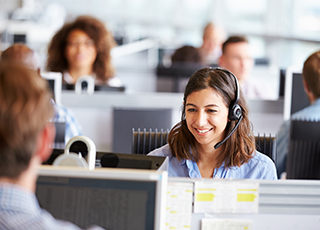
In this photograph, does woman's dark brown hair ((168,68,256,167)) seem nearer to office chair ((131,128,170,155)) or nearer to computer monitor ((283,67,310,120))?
office chair ((131,128,170,155))

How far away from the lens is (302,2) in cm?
680

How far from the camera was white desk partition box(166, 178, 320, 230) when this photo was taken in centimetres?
105

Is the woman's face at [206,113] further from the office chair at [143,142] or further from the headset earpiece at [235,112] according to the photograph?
the office chair at [143,142]

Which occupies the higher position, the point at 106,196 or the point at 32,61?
the point at 32,61

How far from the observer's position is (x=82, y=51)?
10.8ft

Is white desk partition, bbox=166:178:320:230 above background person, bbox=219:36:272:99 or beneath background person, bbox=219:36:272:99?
beneath

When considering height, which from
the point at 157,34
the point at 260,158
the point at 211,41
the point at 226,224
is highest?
the point at 157,34

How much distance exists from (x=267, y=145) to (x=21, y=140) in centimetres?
116

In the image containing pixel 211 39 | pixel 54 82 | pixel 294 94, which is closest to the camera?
pixel 54 82

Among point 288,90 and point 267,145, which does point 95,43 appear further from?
point 267,145

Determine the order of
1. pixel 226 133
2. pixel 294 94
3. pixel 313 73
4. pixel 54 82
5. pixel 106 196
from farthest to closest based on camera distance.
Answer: pixel 294 94, pixel 54 82, pixel 313 73, pixel 226 133, pixel 106 196

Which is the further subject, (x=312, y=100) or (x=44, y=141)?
(x=312, y=100)

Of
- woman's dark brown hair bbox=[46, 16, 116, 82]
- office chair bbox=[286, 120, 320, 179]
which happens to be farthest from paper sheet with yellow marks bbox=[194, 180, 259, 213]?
woman's dark brown hair bbox=[46, 16, 116, 82]

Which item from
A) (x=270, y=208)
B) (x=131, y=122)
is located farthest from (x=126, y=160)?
(x=131, y=122)
